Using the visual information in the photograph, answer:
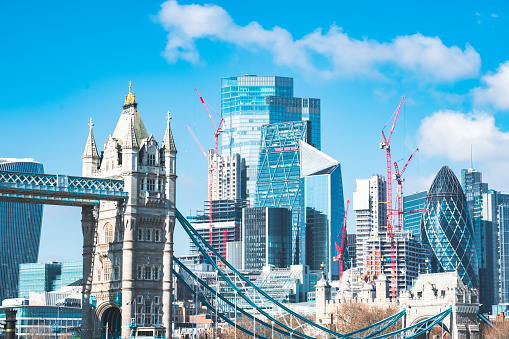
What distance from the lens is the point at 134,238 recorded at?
122 m

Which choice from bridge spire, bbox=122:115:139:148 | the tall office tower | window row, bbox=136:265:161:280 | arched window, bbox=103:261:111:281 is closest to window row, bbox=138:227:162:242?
the tall office tower

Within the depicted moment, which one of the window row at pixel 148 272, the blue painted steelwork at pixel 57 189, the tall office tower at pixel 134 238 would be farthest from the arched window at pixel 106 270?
the blue painted steelwork at pixel 57 189

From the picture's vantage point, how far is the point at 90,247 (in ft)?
419

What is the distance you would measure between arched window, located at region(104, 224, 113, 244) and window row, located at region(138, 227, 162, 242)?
159 inches

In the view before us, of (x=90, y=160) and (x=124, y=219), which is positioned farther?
(x=90, y=160)

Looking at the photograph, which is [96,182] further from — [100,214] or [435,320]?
[435,320]

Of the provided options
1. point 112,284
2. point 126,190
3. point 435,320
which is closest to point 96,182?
point 126,190

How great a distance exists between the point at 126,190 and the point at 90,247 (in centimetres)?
1024

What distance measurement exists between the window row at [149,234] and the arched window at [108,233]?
404 cm

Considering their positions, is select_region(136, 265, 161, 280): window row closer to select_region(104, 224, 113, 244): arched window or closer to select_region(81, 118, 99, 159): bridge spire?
select_region(104, 224, 113, 244): arched window

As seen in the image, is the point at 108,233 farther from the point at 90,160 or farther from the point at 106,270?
the point at 90,160

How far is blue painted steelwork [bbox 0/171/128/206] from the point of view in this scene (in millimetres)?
115875

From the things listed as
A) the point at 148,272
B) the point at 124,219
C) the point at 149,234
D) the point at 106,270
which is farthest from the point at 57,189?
the point at 148,272

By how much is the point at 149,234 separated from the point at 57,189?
41.3 ft
